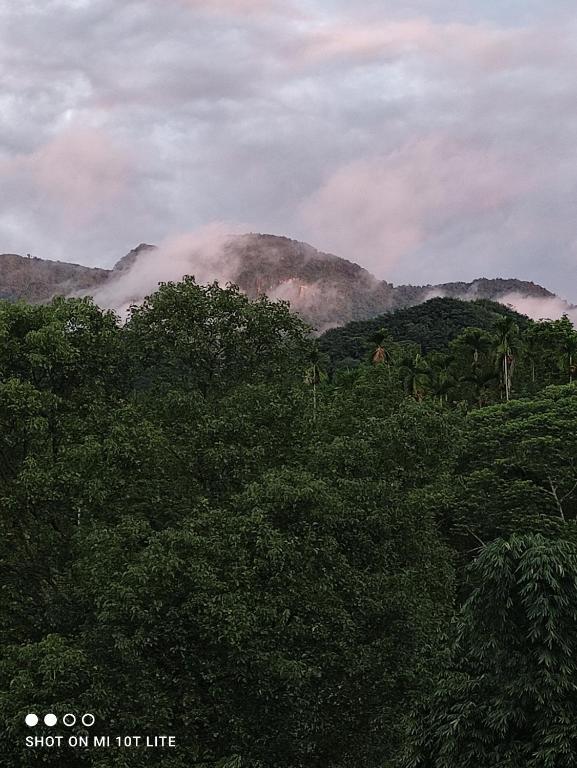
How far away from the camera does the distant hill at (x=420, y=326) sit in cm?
8888

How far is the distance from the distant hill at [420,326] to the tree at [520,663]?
71833 millimetres

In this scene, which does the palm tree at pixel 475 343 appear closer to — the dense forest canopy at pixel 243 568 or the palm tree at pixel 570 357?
the palm tree at pixel 570 357

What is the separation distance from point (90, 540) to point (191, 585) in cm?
201

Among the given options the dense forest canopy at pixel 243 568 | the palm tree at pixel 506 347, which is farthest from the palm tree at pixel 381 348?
the dense forest canopy at pixel 243 568

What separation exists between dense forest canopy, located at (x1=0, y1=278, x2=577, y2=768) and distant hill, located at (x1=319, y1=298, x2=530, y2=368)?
63.7 m

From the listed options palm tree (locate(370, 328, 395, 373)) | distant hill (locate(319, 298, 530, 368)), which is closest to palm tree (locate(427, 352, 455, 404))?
palm tree (locate(370, 328, 395, 373))

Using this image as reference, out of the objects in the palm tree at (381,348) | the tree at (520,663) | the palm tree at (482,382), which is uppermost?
the palm tree at (381,348)

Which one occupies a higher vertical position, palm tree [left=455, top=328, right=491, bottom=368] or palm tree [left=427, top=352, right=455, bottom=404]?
palm tree [left=455, top=328, right=491, bottom=368]

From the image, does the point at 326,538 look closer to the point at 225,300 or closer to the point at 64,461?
the point at 64,461

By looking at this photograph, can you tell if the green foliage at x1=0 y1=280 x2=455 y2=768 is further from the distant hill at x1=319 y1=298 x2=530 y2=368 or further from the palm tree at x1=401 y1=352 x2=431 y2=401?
the distant hill at x1=319 y1=298 x2=530 y2=368

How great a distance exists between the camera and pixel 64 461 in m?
16.5

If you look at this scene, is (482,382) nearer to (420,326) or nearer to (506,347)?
(506,347)

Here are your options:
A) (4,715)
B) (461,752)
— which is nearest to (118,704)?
(4,715)

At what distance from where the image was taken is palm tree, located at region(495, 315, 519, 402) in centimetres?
5475
